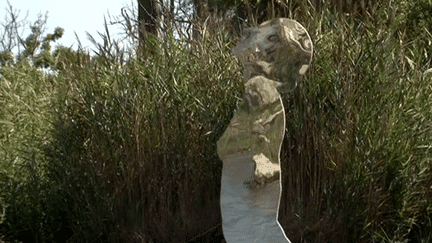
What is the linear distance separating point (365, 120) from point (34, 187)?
2.54 m

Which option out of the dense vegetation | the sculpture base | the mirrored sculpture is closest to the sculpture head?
the mirrored sculpture

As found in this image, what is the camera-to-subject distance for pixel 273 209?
3.09 meters

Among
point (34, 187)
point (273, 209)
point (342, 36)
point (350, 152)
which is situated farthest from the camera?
point (34, 187)

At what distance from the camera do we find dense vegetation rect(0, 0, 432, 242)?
159 inches

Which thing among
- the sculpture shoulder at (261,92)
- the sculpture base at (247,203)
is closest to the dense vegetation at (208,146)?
the sculpture base at (247,203)

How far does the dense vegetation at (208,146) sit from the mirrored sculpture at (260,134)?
0.96 metres

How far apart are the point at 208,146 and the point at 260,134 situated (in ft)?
4.01

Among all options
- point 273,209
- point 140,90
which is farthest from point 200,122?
point 273,209

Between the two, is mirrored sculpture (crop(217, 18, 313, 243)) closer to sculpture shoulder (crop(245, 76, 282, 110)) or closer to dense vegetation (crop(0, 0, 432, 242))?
sculpture shoulder (crop(245, 76, 282, 110))

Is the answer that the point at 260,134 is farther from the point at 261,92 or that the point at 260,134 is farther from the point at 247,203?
the point at 247,203

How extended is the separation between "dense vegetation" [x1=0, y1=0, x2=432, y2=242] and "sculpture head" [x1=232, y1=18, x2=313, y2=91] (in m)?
0.99

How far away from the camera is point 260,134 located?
120 inches

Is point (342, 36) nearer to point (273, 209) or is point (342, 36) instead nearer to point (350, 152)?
point (350, 152)

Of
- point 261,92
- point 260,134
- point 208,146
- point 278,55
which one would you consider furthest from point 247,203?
point 208,146
